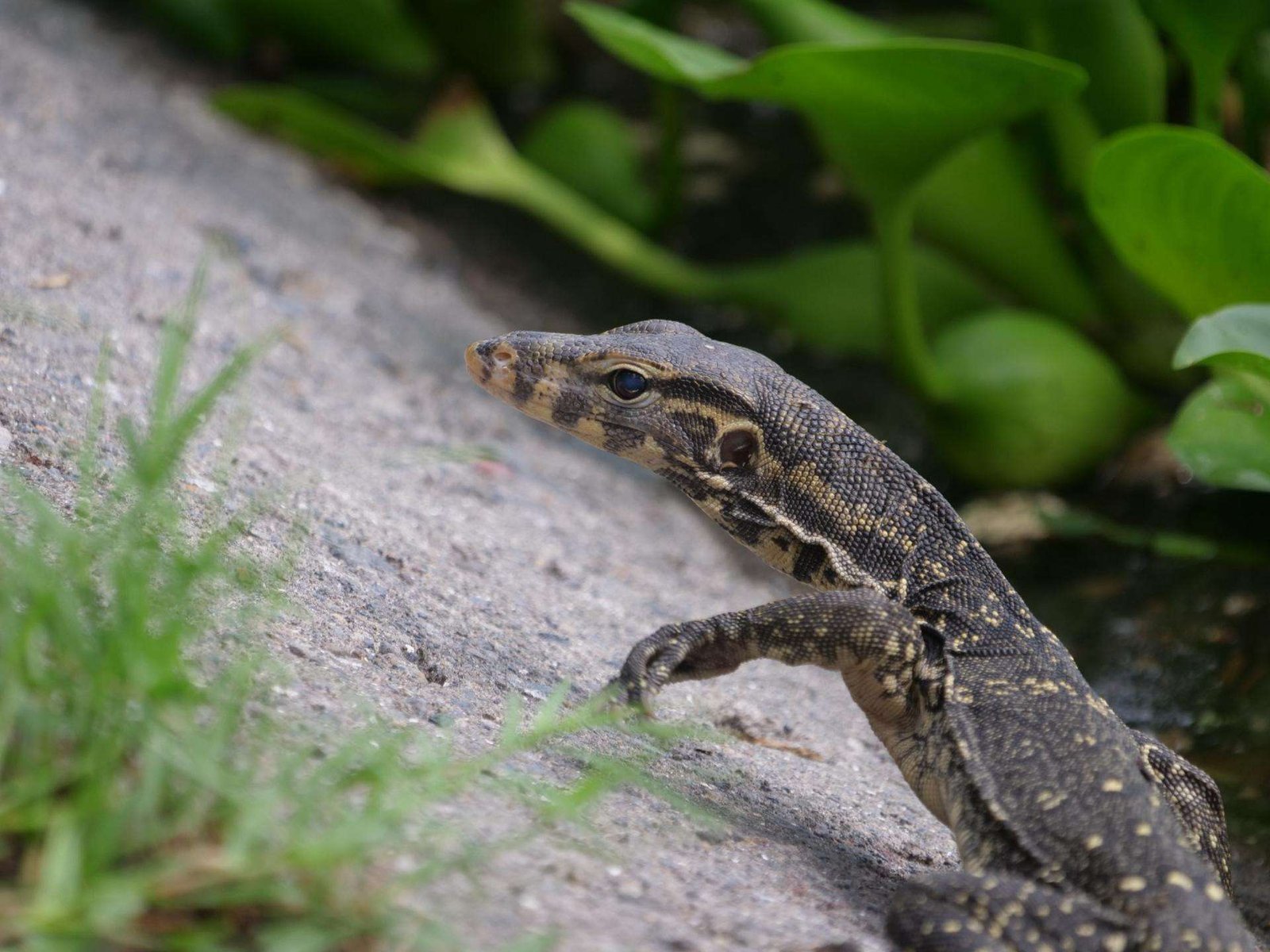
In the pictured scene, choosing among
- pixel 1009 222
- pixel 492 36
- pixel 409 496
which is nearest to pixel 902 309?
→ pixel 1009 222

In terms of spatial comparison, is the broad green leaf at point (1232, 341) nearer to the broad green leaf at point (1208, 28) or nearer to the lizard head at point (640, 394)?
the lizard head at point (640, 394)

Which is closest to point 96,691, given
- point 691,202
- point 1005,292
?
point 1005,292

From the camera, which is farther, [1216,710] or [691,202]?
[691,202]

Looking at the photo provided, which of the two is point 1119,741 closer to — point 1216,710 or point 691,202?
point 1216,710

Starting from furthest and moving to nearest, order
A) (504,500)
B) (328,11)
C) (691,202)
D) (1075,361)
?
1. (691,202)
2. (328,11)
3. (1075,361)
4. (504,500)

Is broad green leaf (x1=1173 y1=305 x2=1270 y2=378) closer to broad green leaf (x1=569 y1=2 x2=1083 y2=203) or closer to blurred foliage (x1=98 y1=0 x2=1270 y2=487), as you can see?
blurred foliage (x1=98 y1=0 x2=1270 y2=487)

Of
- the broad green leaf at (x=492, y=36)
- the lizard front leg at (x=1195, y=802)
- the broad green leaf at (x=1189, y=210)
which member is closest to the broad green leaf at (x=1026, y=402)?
the broad green leaf at (x=1189, y=210)

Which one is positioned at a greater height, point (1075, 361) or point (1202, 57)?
point (1202, 57)
